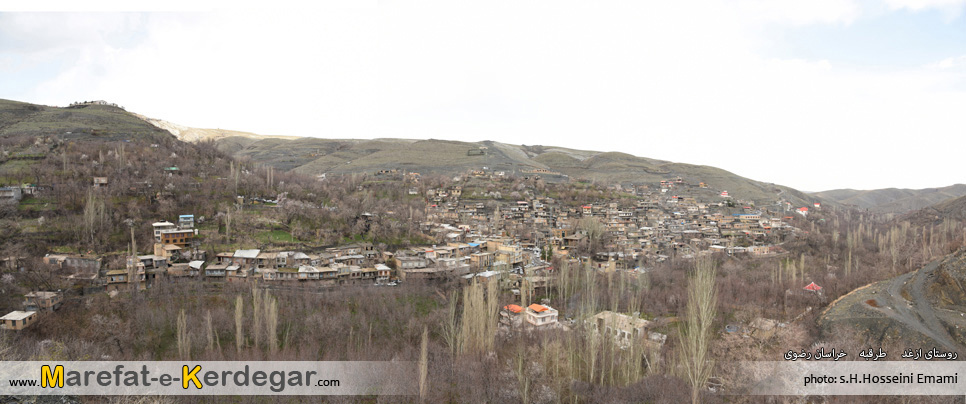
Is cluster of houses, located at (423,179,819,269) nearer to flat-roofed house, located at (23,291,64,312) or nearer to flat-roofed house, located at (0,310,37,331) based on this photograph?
flat-roofed house, located at (23,291,64,312)

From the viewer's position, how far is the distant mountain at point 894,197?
83.0 meters

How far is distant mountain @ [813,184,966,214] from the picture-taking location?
83.0m

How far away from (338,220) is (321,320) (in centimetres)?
1250

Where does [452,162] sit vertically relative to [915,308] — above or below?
above

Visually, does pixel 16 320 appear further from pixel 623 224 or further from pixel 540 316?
pixel 623 224

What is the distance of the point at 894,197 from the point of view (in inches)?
4070

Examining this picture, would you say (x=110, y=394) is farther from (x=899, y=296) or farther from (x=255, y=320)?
(x=899, y=296)

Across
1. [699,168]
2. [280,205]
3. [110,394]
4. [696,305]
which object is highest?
[699,168]

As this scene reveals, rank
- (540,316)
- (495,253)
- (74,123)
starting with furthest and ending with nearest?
(74,123)
(495,253)
(540,316)

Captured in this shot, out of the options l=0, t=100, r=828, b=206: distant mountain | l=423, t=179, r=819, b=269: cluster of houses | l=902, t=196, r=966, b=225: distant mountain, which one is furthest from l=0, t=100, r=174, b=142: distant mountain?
l=902, t=196, r=966, b=225: distant mountain

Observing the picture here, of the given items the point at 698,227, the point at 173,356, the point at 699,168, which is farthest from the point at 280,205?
the point at 699,168

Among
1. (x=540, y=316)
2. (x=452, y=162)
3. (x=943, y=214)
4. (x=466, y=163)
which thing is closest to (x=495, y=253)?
(x=540, y=316)

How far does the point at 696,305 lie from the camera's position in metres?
14.7

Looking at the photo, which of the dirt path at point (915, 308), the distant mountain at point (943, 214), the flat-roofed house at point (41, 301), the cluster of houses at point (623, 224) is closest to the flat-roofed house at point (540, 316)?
the cluster of houses at point (623, 224)
